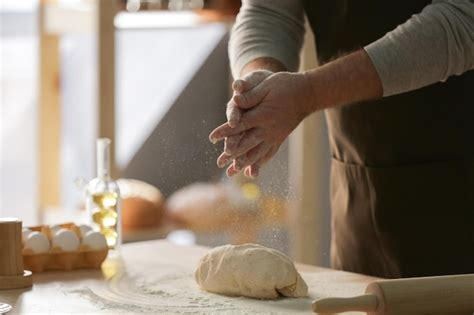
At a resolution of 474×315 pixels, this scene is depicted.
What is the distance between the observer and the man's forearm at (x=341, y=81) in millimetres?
1442

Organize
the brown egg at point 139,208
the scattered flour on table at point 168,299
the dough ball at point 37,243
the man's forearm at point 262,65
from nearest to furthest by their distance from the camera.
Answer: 1. the scattered flour on table at point 168,299
2. the dough ball at point 37,243
3. the man's forearm at point 262,65
4. the brown egg at point 139,208

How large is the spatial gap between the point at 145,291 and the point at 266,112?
317 millimetres

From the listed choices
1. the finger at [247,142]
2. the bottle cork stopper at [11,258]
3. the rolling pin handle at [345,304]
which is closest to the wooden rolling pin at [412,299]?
the rolling pin handle at [345,304]

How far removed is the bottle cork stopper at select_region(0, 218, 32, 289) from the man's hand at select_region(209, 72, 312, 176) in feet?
1.06

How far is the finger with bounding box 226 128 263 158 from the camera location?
144 cm

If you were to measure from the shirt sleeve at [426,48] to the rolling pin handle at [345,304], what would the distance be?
43 centimetres

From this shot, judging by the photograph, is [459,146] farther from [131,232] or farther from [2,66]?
[2,66]

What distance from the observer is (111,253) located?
171 centimetres

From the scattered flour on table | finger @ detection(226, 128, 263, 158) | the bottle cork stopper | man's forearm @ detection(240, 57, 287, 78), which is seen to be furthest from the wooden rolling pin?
man's forearm @ detection(240, 57, 287, 78)

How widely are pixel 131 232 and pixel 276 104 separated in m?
1.26

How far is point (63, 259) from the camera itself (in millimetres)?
1575

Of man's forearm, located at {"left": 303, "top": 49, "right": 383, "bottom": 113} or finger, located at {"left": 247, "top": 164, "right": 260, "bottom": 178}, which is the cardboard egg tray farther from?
man's forearm, located at {"left": 303, "top": 49, "right": 383, "bottom": 113}

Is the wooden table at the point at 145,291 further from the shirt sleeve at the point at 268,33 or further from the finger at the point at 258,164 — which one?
the shirt sleeve at the point at 268,33

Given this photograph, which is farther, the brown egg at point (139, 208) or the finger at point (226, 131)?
the brown egg at point (139, 208)
